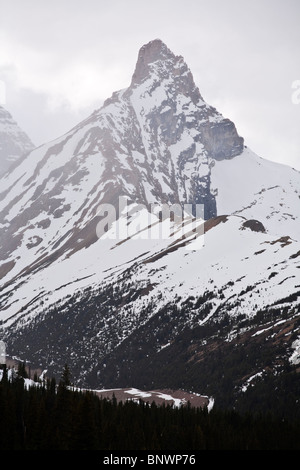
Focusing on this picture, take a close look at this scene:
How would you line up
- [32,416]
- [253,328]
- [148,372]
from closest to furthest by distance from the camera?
[32,416] < [253,328] < [148,372]

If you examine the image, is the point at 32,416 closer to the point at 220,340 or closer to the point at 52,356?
the point at 220,340

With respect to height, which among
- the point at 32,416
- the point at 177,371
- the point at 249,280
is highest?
the point at 249,280

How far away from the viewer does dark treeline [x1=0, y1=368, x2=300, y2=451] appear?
7588 cm

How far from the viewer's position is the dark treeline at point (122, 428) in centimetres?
7588

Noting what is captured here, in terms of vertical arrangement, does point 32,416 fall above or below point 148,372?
below

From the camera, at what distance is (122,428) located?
285ft
